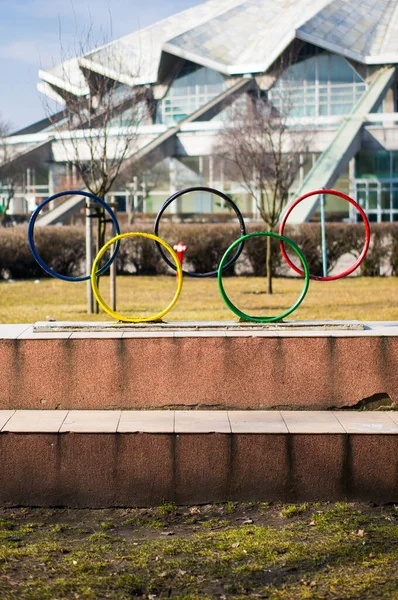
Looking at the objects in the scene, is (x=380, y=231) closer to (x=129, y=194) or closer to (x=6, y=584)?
(x=6, y=584)

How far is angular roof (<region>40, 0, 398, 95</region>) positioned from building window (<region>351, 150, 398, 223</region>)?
1075 centimetres

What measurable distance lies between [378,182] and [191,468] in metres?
39.0

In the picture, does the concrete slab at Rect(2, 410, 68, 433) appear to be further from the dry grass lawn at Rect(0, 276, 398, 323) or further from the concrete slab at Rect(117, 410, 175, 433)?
the dry grass lawn at Rect(0, 276, 398, 323)

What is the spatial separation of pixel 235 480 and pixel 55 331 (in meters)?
1.83

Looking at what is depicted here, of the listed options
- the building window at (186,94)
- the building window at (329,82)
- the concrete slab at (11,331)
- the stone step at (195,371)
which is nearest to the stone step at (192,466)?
the stone step at (195,371)

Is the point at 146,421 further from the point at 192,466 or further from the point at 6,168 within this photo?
the point at 6,168

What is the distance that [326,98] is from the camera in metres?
52.1

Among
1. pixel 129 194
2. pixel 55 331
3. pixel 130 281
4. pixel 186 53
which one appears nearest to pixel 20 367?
pixel 55 331

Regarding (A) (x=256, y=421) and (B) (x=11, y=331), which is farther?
(B) (x=11, y=331)

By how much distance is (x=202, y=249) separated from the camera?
18.7 metres

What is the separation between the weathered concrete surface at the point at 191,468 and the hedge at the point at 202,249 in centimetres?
1241

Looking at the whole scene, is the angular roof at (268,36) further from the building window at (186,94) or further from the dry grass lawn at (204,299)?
the dry grass lawn at (204,299)

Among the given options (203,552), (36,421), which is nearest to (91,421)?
(36,421)

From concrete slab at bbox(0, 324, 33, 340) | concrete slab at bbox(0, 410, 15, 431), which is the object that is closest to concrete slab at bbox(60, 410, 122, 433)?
concrete slab at bbox(0, 410, 15, 431)
